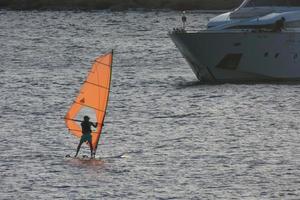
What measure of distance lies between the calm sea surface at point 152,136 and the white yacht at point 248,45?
879mm

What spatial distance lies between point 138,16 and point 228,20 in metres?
89.1

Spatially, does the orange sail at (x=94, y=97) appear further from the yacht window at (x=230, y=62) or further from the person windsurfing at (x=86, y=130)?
the yacht window at (x=230, y=62)

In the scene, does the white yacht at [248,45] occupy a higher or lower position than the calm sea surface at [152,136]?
higher

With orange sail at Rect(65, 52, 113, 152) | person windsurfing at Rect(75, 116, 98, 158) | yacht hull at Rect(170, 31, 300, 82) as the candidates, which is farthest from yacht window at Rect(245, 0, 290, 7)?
person windsurfing at Rect(75, 116, 98, 158)

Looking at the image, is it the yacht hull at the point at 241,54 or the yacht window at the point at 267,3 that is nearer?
the yacht hull at the point at 241,54

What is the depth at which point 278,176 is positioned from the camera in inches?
1722

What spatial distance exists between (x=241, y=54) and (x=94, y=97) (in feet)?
63.0

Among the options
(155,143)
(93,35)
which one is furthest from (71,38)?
(155,143)

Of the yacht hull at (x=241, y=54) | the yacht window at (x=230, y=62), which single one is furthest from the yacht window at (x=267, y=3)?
the yacht window at (x=230, y=62)

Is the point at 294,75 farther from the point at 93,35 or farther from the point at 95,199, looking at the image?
the point at 93,35

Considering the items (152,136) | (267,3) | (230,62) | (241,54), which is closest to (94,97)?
(152,136)

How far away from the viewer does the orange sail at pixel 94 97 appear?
4825 centimetres

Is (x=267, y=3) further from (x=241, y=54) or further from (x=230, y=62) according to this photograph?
(x=230, y=62)

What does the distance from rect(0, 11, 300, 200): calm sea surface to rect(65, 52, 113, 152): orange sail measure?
1220 millimetres
